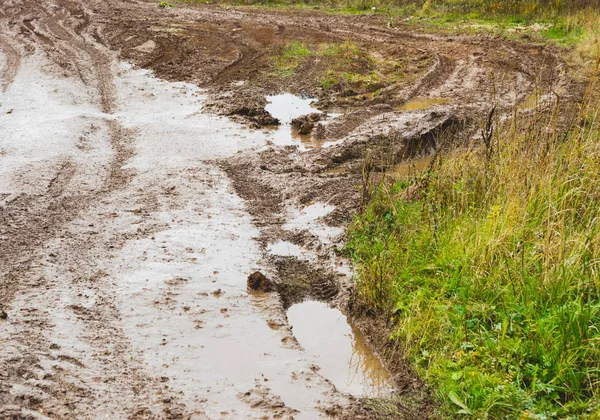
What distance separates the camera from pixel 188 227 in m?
6.38

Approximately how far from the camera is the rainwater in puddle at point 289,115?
9.05 metres

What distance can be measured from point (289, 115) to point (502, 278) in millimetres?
6310

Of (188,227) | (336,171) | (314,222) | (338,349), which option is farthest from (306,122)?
(338,349)

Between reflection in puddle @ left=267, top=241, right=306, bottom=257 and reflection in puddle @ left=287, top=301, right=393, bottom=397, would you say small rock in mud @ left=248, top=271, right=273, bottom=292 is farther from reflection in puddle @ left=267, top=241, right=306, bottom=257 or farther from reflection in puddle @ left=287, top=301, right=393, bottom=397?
reflection in puddle @ left=267, top=241, right=306, bottom=257

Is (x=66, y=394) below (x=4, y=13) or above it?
below

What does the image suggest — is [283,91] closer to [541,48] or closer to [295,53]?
[295,53]

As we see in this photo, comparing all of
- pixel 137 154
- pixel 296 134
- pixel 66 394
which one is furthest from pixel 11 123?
pixel 66 394

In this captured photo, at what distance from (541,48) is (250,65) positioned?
23.3 ft

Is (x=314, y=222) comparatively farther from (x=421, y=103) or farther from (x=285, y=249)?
(x=421, y=103)

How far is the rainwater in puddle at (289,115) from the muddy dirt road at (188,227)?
0.08m

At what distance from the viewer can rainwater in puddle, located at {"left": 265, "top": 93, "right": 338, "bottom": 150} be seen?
9.05 metres

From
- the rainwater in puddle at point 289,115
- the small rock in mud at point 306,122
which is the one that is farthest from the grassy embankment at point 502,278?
the small rock in mud at point 306,122

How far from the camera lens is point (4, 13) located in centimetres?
1786

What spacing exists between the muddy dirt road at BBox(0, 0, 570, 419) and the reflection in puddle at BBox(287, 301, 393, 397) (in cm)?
2
